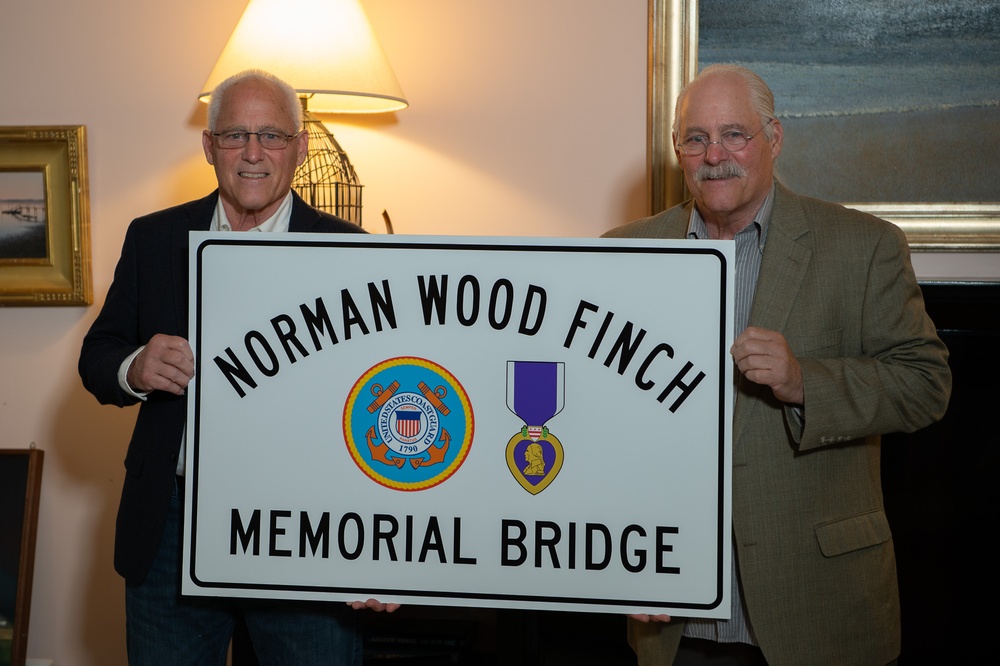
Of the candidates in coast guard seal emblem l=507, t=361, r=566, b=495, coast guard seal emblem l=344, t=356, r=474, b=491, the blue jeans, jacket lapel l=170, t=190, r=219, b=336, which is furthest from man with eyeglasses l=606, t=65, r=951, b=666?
jacket lapel l=170, t=190, r=219, b=336

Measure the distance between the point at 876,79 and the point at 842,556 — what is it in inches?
57.8

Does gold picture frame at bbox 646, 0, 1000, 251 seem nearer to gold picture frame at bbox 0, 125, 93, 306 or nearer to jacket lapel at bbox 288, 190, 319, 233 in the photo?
jacket lapel at bbox 288, 190, 319, 233

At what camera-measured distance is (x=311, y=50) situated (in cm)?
232

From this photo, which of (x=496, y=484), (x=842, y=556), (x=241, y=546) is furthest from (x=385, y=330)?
(x=842, y=556)

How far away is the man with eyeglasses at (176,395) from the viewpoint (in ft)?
5.38

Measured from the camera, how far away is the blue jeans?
5.48ft

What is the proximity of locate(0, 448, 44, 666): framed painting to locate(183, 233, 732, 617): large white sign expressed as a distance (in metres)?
1.53

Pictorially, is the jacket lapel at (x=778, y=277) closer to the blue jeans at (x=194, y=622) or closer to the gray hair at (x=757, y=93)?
the gray hair at (x=757, y=93)

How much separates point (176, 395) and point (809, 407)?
41.5 inches

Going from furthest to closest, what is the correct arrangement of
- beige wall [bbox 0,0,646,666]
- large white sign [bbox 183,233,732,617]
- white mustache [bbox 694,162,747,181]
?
beige wall [bbox 0,0,646,666]
white mustache [bbox 694,162,747,181]
large white sign [bbox 183,233,732,617]

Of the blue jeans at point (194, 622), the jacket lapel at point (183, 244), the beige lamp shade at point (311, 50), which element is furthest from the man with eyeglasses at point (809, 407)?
the beige lamp shade at point (311, 50)

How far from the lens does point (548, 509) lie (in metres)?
1.51

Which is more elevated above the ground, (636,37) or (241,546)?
(636,37)

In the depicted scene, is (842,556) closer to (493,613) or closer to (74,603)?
(493,613)
